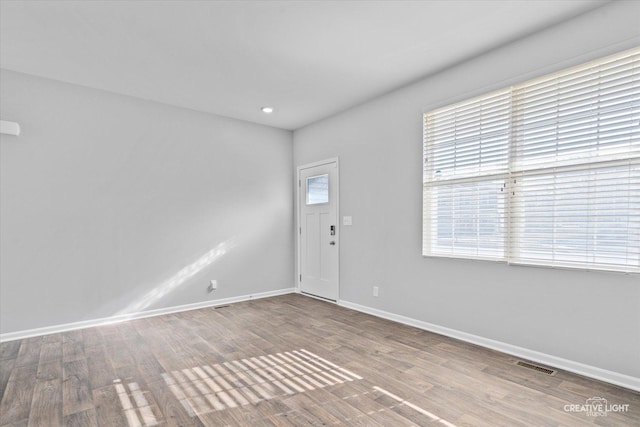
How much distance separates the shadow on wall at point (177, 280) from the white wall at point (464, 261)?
1.82 meters

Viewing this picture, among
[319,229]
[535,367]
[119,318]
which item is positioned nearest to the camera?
[535,367]

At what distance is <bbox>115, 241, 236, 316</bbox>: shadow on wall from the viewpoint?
421 cm

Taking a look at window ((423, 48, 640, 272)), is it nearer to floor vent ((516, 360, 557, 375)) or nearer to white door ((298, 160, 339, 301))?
floor vent ((516, 360, 557, 375))

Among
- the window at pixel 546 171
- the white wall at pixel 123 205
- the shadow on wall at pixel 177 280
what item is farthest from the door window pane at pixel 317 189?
the window at pixel 546 171

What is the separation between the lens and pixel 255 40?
9.55 feet

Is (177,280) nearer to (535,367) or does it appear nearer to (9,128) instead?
(9,128)

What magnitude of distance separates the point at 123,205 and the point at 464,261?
4081 mm

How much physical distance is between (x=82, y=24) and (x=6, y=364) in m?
2.98

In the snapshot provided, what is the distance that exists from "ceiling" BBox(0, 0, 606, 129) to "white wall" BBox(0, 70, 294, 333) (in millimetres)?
447

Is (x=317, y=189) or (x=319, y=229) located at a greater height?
(x=317, y=189)

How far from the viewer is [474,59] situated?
10.7 ft

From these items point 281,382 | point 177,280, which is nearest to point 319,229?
point 177,280

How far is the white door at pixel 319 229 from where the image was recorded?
495cm

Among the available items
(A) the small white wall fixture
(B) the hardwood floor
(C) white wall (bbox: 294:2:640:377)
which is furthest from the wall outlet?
(A) the small white wall fixture
